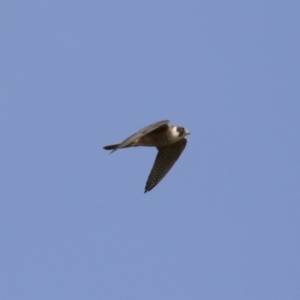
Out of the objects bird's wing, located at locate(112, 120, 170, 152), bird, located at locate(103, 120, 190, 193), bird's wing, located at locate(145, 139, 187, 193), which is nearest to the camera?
bird's wing, located at locate(112, 120, 170, 152)

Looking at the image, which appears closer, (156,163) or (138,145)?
(138,145)

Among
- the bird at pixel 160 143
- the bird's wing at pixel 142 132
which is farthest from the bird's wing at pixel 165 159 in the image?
the bird's wing at pixel 142 132

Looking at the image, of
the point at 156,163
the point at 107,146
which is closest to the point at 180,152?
the point at 156,163

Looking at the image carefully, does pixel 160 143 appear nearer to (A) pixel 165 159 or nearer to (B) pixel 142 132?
(A) pixel 165 159

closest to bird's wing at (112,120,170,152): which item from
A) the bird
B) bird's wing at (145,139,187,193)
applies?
the bird

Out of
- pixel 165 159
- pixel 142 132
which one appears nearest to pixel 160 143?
pixel 165 159

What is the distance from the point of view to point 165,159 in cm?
2016

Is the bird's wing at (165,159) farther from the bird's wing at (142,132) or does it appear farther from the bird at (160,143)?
the bird's wing at (142,132)

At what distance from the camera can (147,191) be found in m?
19.8

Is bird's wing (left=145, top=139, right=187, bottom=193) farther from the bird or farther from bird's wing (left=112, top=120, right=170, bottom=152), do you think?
bird's wing (left=112, top=120, right=170, bottom=152)

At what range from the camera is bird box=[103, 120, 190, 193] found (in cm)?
1800

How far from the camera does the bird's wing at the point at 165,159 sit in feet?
65.6

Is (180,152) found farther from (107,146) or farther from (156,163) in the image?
(107,146)

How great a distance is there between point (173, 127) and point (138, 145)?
916 mm
